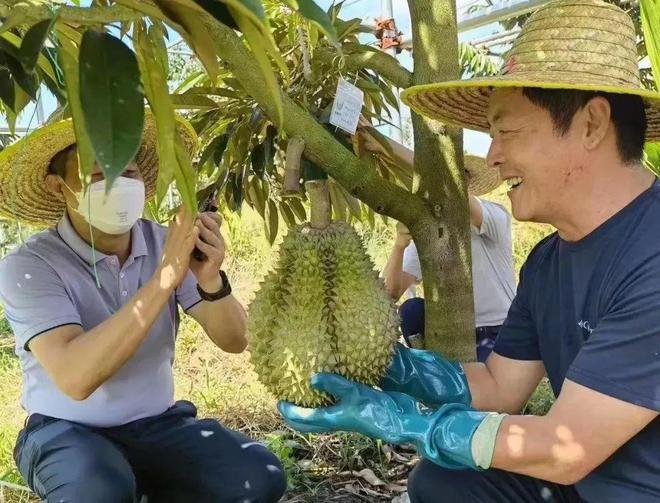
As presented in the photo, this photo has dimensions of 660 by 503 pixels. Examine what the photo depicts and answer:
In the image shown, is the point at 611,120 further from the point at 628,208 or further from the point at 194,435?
the point at 194,435

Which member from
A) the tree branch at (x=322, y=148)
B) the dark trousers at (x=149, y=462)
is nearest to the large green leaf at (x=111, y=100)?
the tree branch at (x=322, y=148)

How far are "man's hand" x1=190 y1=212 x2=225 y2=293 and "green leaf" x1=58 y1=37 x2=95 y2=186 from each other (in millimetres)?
761

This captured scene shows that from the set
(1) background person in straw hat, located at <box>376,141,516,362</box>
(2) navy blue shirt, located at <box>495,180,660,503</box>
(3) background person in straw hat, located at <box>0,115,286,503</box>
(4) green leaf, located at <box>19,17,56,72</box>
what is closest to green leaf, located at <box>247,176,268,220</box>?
(3) background person in straw hat, located at <box>0,115,286,503</box>

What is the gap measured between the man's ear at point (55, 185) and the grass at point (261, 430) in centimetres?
118

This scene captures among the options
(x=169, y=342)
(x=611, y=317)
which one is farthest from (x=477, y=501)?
(x=169, y=342)

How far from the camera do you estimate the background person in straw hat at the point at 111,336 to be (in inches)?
63.9

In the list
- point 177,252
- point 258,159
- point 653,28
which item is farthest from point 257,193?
point 653,28

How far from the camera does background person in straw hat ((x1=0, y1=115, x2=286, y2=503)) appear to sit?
1.62 metres

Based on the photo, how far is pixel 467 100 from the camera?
1.54 meters

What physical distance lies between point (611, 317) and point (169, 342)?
4.13ft

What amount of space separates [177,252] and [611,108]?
0.98m

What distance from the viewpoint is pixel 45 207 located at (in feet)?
6.82

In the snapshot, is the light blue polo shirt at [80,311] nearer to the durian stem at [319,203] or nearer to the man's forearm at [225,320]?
the man's forearm at [225,320]

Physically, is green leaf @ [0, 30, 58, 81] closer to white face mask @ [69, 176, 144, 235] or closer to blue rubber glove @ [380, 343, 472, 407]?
white face mask @ [69, 176, 144, 235]
